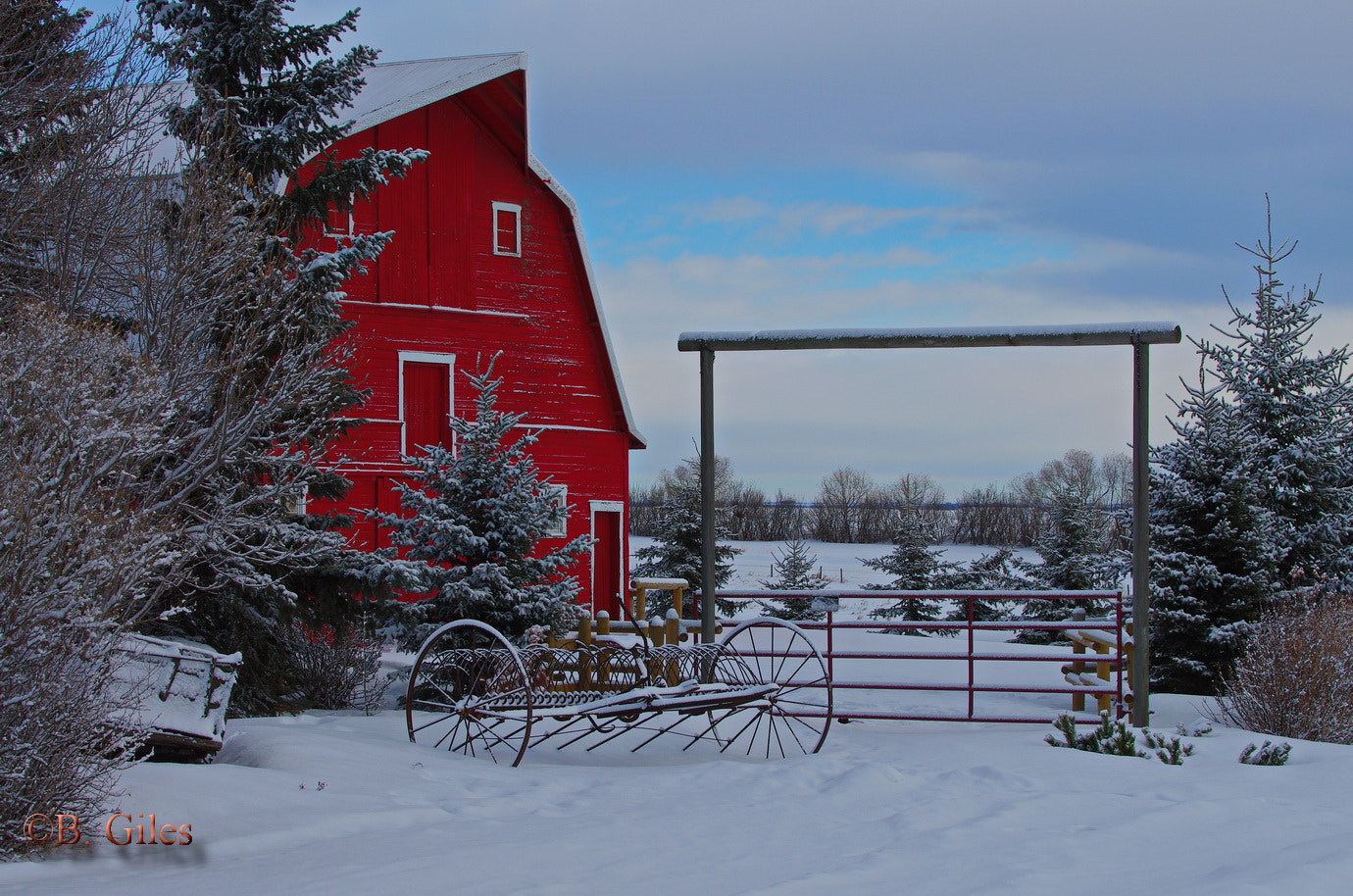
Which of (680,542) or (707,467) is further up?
(707,467)

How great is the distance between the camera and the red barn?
17531mm

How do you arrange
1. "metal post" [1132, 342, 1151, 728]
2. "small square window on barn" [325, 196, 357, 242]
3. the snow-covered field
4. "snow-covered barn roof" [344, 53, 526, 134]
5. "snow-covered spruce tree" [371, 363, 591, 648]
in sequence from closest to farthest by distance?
1. the snow-covered field
2. "metal post" [1132, 342, 1151, 728]
3. "snow-covered spruce tree" [371, 363, 591, 648]
4. "small square window on barn" [325, 196, 357, 242]
5. "snow-covered barn roof" [344, 53, 526, 134]

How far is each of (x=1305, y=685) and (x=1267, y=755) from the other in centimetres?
194

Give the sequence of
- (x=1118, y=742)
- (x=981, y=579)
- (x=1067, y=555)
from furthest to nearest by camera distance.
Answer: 1. (x=981, y=579)
2. (x=1067, y=555)
3. (x=1118, y=742)

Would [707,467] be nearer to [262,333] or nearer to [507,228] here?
[262,333]

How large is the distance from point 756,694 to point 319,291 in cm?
547

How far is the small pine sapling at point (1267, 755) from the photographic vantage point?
770 cm

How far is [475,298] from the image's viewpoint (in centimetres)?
1870

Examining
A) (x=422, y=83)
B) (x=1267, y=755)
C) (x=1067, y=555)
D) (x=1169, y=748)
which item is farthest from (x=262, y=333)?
(x=1067, y=555)

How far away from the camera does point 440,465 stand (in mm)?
11977

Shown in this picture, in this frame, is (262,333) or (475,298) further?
(475,298)

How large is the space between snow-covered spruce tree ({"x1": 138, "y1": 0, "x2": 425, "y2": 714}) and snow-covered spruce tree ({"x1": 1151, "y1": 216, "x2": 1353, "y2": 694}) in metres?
9.00

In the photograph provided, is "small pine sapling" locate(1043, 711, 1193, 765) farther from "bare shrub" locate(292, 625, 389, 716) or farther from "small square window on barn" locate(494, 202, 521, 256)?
"small square window on barn" locate(494, 202, 521, 256)

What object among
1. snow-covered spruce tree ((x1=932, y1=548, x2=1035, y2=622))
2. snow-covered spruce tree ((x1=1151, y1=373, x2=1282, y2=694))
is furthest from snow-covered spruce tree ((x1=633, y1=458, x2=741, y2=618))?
snow-covered spruce tree ((x1=1151, y1=373, x2=1282, y2=694))
